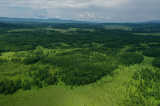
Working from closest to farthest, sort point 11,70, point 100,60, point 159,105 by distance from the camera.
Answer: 1. point 159,105
2. point 11,70
3. point 100,60

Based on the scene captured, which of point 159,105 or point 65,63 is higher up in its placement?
point 65,63

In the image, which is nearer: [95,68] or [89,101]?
[89,101]

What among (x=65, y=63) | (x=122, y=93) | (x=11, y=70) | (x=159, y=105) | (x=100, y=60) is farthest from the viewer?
(x=100, y=60)

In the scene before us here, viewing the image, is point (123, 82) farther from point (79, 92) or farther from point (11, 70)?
point (11, 70)

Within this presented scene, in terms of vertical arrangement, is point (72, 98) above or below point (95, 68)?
below

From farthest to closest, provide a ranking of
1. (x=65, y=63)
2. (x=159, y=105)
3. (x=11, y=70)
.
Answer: (x=65, y=63), (x=11, y=70), (x=159, y=105)

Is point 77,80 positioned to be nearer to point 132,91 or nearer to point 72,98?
point 72,98

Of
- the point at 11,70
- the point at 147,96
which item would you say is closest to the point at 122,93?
the point at 147,96

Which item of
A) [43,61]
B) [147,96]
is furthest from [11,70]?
[147,96]

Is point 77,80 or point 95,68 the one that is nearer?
point 77,80
